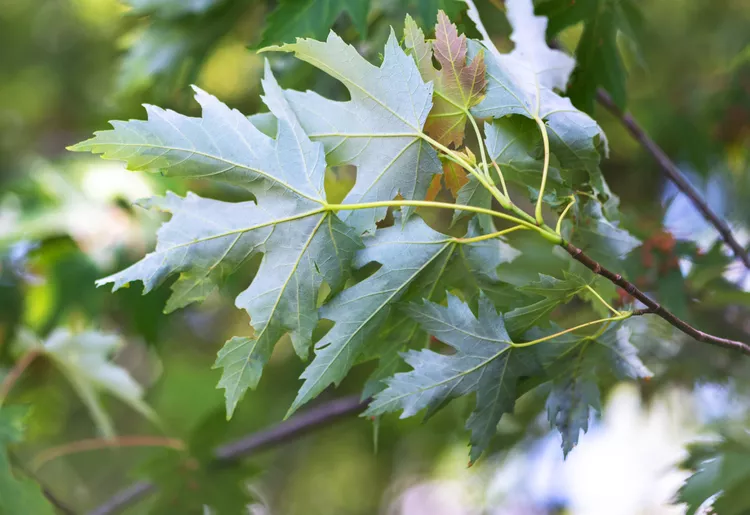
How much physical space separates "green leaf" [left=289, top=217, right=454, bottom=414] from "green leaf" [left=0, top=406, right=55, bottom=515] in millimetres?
421

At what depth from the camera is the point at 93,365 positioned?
36.2 inches

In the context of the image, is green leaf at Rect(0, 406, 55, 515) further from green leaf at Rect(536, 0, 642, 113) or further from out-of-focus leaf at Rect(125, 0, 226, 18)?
green leaf at Rect(536, 0, 642, 113)

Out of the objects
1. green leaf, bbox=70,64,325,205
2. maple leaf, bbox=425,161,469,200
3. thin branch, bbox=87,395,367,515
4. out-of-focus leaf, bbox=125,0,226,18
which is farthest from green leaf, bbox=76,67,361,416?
thin branch, bbox=87,395,367,515

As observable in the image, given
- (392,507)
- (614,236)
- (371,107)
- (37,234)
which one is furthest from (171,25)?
(392,507)

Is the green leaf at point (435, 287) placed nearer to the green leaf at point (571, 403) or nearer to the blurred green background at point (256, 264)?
the green leaf at point (571, 403)

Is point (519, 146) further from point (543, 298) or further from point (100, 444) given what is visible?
point (100, 444)

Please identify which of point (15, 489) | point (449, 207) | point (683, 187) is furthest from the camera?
point (683, 187)

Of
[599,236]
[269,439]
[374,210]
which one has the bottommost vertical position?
[269,439]

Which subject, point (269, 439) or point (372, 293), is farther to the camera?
point (269, 439)

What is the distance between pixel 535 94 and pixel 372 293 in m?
0.21

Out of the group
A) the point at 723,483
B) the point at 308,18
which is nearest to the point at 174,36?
the point at 308,18

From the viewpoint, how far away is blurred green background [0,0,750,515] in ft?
3.02

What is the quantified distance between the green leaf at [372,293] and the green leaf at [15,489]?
421 millimetres

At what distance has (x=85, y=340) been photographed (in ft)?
2.97
